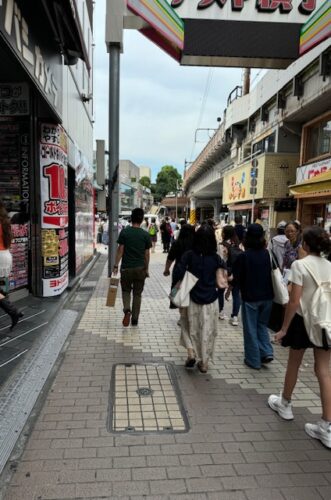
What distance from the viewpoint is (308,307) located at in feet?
9.96

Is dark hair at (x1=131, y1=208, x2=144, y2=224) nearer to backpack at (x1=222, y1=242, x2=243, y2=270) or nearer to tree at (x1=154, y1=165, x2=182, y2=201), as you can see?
backpack at (x1=222, y1=242, x2=243, y2=270)

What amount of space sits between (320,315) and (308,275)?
326 millimetres

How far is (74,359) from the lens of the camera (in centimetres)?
450

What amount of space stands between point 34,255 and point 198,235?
382 cm

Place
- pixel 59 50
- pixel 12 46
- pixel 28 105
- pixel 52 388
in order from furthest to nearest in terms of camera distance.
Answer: pixel 59 50
pixel 28 105
pixel 12 46
pixel 52 388

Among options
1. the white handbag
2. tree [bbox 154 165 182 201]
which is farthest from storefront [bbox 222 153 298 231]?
tree [bbox 154 165 182 201]

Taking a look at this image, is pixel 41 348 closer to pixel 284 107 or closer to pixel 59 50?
pixel 59 50

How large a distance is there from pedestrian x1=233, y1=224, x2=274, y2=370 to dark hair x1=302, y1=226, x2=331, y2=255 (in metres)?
1.25

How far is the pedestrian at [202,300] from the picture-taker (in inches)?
162

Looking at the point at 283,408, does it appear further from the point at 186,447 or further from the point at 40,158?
the point at 40,158

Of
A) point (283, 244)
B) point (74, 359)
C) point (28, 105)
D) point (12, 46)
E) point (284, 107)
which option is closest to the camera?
point (12, 46)

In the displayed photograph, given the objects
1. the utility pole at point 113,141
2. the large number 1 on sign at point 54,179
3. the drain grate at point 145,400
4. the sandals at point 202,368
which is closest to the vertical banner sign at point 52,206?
the large number 1 on sign at point 54,179

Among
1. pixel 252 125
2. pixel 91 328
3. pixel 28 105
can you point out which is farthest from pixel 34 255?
pixel 252 125

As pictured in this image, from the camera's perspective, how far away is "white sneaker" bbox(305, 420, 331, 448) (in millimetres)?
2912
